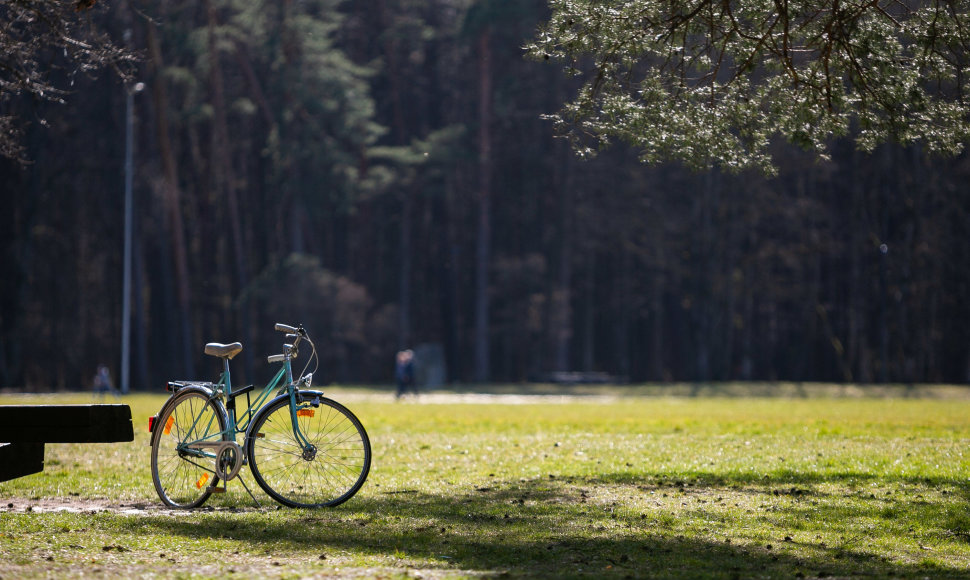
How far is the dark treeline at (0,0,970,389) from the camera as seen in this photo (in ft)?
153

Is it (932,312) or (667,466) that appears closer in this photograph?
(667,466)

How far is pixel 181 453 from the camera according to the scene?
8.59 m

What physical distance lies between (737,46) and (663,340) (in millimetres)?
48918

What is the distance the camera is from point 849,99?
34.2ft

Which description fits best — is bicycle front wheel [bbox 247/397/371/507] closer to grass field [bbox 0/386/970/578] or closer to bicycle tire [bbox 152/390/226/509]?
grass field [bbox 0/386/970/578]

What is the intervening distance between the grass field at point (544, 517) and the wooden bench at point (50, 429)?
429mm

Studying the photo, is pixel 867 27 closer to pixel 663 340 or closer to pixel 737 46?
pixel 737 46

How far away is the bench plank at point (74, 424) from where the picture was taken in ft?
25.2

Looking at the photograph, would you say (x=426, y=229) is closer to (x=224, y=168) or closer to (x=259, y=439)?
(x=224, y=168)

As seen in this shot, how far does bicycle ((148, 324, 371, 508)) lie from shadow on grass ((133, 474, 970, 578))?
0.30 meters

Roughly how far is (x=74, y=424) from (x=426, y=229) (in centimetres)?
4976

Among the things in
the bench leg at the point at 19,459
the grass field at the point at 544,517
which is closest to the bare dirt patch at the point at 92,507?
the grass field at the point at 544,517

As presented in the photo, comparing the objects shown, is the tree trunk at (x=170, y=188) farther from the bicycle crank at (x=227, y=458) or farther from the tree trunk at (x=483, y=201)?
the bicycle crank at (x=227, y=458)

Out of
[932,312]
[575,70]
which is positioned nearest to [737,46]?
[575,70]
